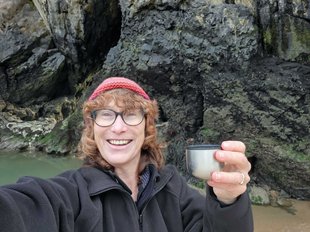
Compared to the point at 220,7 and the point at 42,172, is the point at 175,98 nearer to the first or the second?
the point at 220,7

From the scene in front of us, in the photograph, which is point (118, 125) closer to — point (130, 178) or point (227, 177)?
point (130, 178)

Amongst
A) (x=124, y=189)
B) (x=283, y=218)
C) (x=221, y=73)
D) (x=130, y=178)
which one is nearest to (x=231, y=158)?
(x=124, y=189)

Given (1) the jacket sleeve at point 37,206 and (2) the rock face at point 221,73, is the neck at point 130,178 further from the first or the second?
(2) the rock face at point 221,73

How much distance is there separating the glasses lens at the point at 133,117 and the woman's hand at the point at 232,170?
0.56 meters

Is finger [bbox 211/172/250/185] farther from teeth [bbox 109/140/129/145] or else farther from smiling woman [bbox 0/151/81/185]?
smiling woman [bbox 0/151/81/185]

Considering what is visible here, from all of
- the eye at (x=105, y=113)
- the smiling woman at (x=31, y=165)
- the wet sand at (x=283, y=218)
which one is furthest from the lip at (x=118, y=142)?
the smiling woman at (x=31, y=165)

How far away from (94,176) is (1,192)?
0.53 metres

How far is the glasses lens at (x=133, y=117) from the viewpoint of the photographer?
6.19 feet

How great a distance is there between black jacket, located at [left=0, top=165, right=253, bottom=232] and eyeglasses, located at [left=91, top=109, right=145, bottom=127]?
24 centimetres

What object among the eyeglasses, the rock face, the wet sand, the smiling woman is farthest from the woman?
the smiling woman

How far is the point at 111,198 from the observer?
1.69 meters

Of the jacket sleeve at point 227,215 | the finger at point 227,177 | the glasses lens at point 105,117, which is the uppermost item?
the glasses lens at point 105,117

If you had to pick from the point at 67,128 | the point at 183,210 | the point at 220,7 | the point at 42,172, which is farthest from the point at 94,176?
the point at 67,128

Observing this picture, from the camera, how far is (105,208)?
1651 mm
